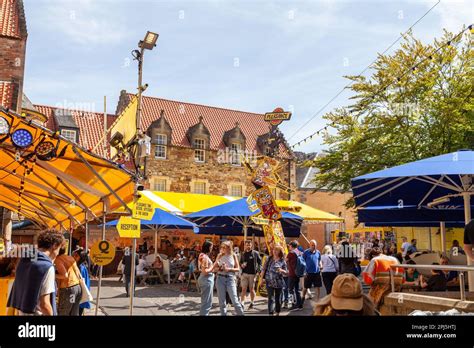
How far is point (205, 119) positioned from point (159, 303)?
23.8 metres

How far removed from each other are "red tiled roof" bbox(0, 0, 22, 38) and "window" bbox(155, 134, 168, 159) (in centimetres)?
1223

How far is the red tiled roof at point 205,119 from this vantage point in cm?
3256

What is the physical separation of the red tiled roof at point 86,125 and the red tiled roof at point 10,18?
10.5m

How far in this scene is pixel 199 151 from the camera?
32.4 meters

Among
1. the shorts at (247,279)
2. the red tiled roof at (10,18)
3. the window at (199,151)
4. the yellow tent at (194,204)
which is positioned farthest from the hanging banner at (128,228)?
the window at (199,151)

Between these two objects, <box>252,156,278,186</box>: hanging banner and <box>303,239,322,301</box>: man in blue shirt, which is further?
<box>252,156,278,186</box>: hanging banner

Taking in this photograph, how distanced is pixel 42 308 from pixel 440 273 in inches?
245

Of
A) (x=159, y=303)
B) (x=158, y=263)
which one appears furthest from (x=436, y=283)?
(x=158, y=263)

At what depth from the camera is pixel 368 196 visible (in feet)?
28.6

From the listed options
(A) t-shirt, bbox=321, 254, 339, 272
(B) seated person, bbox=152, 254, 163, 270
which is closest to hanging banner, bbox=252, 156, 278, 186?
(A) t-shirt, bbox=321, 254, 339, 272

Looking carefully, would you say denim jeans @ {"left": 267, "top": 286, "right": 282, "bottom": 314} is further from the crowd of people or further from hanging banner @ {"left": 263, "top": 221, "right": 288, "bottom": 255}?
the crowd of people

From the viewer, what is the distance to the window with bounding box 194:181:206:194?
31320 millimetres

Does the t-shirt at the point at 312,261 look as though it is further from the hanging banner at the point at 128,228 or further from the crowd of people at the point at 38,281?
the crowd of people at the point at 38,281

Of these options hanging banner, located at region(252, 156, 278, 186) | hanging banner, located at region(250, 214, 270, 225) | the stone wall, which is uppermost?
the stone wall
